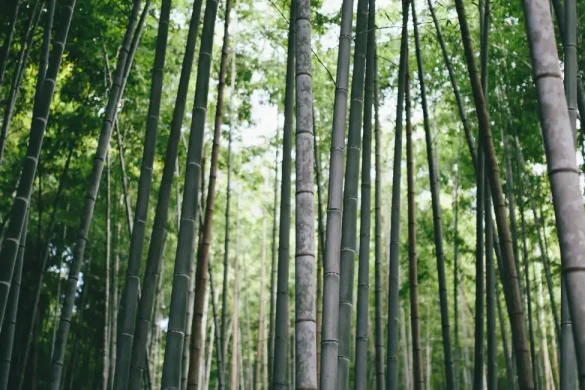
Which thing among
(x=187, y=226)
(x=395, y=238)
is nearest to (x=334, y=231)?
(x=187, y=226)

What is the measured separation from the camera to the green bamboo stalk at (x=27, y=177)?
3.21 meters

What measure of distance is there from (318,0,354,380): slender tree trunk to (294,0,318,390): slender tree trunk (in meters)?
0.09

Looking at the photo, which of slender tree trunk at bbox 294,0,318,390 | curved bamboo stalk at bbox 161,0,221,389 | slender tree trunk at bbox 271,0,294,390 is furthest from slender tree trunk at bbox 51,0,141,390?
slender tree trunk at bbox 294,0,318,390

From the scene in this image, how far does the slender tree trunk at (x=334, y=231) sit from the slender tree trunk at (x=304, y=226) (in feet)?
0.31

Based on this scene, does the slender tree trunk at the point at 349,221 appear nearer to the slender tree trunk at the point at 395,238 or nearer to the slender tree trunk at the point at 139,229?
the slender tree trunk at the point at 139,229

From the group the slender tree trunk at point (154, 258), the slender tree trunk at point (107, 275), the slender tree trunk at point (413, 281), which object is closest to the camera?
the slender tree trunk at point (154, 258)

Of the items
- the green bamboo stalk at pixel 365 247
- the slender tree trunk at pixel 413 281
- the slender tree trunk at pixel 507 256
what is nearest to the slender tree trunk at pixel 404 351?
the slender tree trunk at pixel 413 281

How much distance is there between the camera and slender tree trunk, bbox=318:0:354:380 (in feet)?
7.09

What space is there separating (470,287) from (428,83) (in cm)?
681

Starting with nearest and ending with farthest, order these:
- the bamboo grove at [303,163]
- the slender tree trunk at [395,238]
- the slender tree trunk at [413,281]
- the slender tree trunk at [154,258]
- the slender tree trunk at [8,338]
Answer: the bamboo grove at [303,163], the slender tree trunk at [154,258], the slender tree trunk at [8,338], the slender tree trunk at [395,238], the slender tree trunk at [413,281]

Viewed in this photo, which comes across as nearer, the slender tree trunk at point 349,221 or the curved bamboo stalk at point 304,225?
the curved bamboo stalk at point 304,225

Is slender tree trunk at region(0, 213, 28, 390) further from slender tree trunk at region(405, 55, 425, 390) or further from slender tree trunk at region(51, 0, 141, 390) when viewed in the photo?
slender tree trunk at region(405, 55, 425, 390)

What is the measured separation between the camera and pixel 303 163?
2244 mm

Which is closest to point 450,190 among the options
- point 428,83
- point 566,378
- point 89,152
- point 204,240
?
point 428,83
